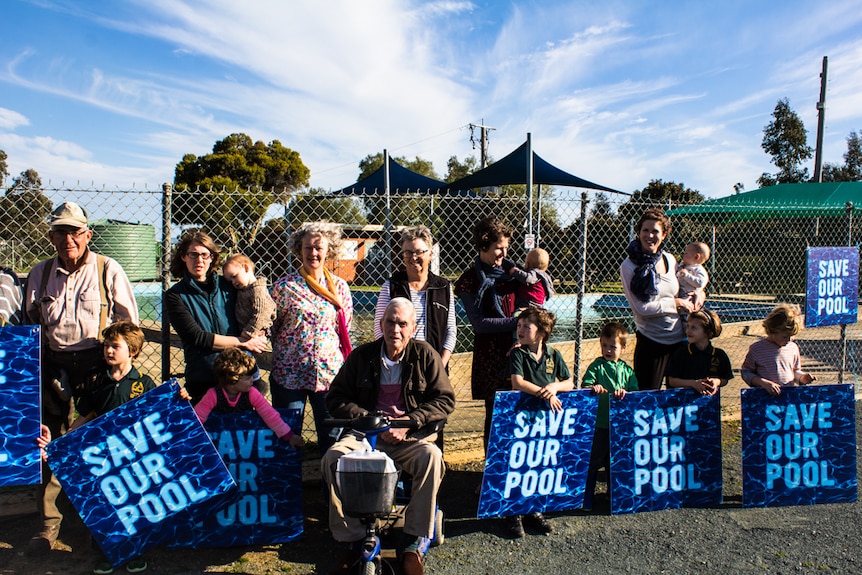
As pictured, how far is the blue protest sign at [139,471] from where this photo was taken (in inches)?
117

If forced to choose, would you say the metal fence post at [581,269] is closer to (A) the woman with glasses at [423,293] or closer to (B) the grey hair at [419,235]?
(A) the woman with glasses at [423,293]

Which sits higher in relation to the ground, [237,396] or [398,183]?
[398,183]

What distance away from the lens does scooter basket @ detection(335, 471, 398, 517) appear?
8.63 feet

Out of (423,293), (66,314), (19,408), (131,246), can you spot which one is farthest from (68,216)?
(131,246)

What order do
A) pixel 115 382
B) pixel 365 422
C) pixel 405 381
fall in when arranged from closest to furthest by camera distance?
pixel 365 422 < pixel 115 382 < pixel 405 381

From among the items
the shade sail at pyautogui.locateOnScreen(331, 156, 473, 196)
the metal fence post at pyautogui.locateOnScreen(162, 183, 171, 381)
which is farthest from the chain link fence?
the shade sail at pyautogui.locateOnScreen(331, 156, 473, 196)

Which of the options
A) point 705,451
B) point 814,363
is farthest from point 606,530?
point 814,363

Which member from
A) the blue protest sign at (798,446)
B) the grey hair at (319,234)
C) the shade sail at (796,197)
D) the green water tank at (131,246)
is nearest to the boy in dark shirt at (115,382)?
the grey hair at (319,234)

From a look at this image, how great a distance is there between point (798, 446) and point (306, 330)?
10.7ft

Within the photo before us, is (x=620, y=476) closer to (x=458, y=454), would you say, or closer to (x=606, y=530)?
(x=606, y=530)

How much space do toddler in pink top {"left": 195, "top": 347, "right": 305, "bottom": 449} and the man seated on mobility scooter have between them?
322mm

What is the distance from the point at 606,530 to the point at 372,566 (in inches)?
61.4

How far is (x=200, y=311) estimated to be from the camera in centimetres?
332

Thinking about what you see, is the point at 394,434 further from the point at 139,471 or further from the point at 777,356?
the point at 777,356
